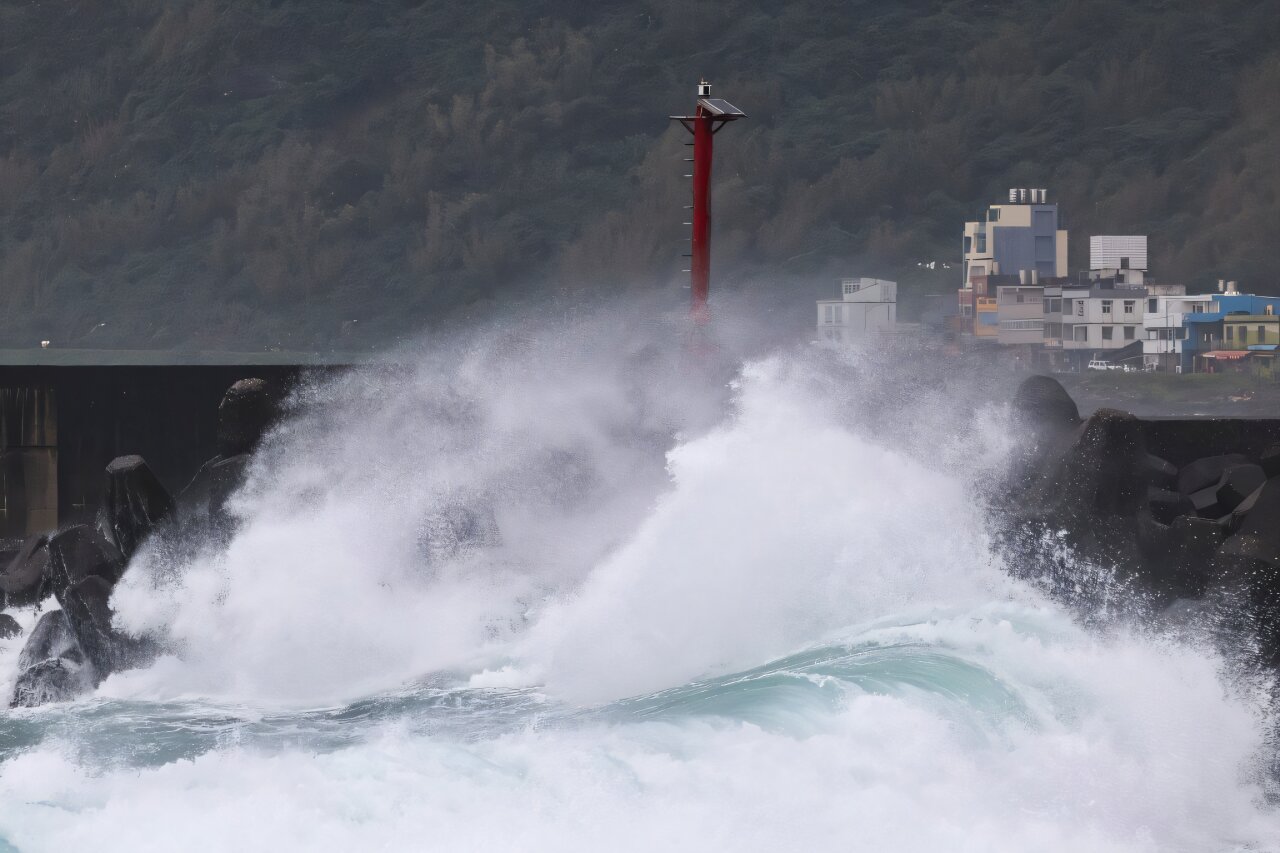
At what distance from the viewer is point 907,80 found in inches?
6127

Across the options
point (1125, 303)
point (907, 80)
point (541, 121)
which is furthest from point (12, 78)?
point (1125, 303)

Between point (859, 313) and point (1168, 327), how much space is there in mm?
14869

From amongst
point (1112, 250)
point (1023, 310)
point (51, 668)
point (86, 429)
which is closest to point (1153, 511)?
point (51, 668)

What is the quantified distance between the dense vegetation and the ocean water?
108827mm

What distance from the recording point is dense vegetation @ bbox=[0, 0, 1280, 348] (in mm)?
131625

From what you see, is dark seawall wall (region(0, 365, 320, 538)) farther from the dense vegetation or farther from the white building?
the dense vegetation

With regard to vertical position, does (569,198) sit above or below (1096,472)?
above

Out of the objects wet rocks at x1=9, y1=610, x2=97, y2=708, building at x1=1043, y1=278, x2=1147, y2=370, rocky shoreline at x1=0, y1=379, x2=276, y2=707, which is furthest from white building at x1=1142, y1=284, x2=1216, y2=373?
wet rocks at x1=9, y1=610, x2=97, y2=708

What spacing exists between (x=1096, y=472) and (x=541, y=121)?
135000 millimetres

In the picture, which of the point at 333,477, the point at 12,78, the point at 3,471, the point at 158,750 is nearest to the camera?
the point at 158,750

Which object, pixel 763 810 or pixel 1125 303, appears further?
pixel 1125 303

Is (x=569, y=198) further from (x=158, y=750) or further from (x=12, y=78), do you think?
(x=158, y=750)

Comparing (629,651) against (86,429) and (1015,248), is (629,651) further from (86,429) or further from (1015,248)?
(1015,248)

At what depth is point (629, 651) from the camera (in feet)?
33.8
